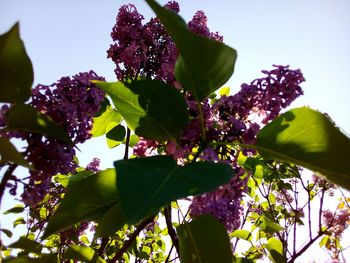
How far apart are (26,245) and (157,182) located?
594 mm

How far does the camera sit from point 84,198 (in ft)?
4.22

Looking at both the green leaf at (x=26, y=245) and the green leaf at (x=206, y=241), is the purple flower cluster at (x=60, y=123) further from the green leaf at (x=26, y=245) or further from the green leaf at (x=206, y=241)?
the green leaf at (x=206, y=241)

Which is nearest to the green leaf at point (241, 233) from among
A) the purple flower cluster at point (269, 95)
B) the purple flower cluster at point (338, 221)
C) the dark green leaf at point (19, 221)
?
the purple flower cluster at point (338, 221)

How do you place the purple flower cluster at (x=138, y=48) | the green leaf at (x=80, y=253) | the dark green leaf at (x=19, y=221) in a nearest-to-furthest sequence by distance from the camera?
the green leaf at (x=80, y=253), the purple flower cluster at (x=138, y=48), the dark green leaf at (x=19, y=221)

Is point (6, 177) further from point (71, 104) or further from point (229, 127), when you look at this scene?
point (229, 127)

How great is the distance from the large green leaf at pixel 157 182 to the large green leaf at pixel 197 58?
347mm

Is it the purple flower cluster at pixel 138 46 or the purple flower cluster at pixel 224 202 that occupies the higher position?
the purple flower cluster at pixel 138 46

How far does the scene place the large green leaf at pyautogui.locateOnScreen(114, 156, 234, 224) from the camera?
831 mm

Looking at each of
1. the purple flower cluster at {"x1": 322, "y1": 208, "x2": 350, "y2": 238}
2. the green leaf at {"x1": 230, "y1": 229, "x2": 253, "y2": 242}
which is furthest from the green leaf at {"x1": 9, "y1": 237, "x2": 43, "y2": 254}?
the purple flower cluster at {"x1": 322, "y1": 208, "x2": 350, "y2": 238}

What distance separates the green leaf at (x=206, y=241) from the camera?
1.46m

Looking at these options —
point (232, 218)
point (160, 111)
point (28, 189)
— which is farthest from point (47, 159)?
point (232, 218)

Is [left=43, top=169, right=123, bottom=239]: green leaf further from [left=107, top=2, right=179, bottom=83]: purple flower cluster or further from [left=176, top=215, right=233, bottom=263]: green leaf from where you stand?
[left=107, top=2, right=179, bottom=83]: purple flower cluster

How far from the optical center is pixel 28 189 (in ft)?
4.00

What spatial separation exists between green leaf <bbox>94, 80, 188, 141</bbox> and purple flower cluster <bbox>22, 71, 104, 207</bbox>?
80 millimetres
